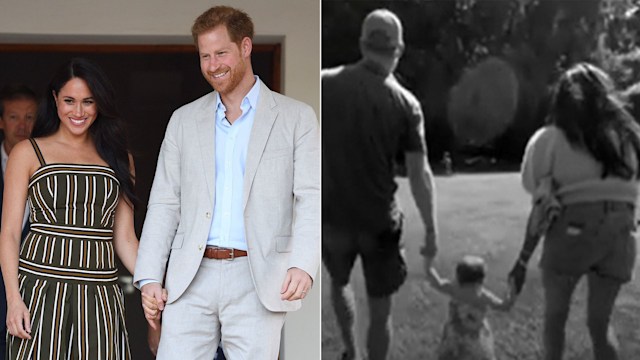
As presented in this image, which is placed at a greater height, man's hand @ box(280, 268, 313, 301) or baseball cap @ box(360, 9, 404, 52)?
baseball cap @ box(360, 9, 404, 52)

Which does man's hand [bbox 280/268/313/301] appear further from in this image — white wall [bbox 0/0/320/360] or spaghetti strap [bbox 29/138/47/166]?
white wall [bbox 0/0/320/360]

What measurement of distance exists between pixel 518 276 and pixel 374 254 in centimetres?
42

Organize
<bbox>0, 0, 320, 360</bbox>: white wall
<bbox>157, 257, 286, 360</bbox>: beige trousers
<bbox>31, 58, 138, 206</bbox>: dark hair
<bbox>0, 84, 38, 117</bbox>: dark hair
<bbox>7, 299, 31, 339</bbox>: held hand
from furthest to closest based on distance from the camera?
<bbox>0, 84, 38, 117</bbox>: dark hair → <bbox>0, 0, 320, 360</bbox>: white wall → <bbox>31, 58, 138, 206</bbox>: dark hair → <bbox>7, 299, 31, 339</bbox>: held hand → <bbox>157, 257, 286, 360</bbox>: beige trousers

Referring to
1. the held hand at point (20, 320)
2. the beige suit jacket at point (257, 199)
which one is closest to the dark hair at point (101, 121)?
the beige suit jacket at point (257, 199)

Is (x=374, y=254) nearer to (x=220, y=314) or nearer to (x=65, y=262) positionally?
(x=220, y=314)

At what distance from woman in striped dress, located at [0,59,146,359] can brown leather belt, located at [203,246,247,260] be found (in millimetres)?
602

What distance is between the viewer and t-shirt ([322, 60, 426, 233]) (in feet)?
11.2

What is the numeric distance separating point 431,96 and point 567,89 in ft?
1.26

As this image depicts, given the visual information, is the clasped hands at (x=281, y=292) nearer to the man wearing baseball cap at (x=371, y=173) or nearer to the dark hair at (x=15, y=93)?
the man wearing baseball cap at (x=371, y=173)

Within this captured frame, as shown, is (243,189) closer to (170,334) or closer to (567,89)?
(170,334)

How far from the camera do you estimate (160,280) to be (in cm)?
402

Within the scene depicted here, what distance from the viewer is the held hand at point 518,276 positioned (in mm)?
3426

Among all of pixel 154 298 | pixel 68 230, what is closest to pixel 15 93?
pixel 68 230

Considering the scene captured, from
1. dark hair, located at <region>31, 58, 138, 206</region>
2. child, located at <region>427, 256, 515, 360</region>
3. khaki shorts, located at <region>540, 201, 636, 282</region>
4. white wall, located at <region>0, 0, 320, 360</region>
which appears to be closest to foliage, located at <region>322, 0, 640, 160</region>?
khaki shorts, located at <region>540, 201, 636, 282</region>
